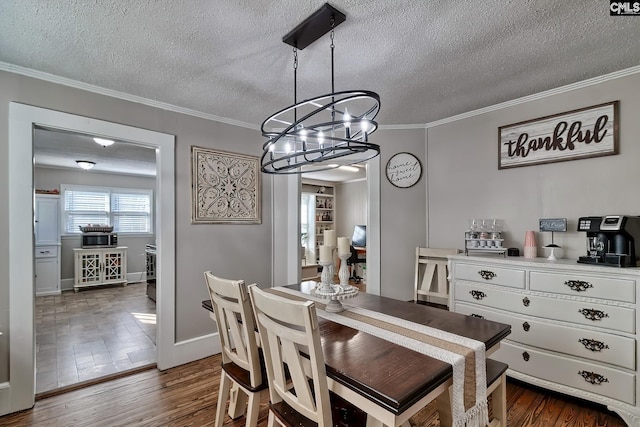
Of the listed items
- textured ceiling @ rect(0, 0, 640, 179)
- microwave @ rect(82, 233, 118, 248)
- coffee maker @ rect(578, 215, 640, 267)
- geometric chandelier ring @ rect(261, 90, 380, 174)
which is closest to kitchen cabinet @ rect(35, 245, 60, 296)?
microwave @ rect(82, 233, 118, 248)

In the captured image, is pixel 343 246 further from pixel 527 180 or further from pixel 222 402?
pixel 527 180

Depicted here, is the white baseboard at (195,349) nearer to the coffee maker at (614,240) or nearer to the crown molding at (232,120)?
the crown molding at (232,120)

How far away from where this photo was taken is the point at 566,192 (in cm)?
243

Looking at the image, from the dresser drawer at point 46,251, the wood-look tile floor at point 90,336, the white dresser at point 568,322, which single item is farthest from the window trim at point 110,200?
the white dresser at point 568,322

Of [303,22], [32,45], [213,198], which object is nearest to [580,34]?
[303,22]

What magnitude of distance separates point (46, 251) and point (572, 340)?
24.6 feet

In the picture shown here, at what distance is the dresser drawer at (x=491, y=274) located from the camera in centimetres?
228

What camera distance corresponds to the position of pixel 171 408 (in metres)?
2.12

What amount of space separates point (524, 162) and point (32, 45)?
3.76m

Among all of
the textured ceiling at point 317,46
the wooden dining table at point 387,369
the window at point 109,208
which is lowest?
the wooden dining table at point 387,369

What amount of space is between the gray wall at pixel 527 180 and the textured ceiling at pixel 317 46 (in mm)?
238

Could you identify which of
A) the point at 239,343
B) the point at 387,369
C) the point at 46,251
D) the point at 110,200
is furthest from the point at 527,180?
the point at 46,251

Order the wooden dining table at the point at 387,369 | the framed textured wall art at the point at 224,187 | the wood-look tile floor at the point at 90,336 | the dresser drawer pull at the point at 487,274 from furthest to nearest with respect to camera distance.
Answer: the framed textured wall art at the point at 224,187, the wood-look tile floor at the point at 90,336, the dresser drawer pull at the point at 487,274, the wooden dining table at the point at 387,369

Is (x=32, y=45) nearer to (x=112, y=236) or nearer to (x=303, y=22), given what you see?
(x=303, y=22)
